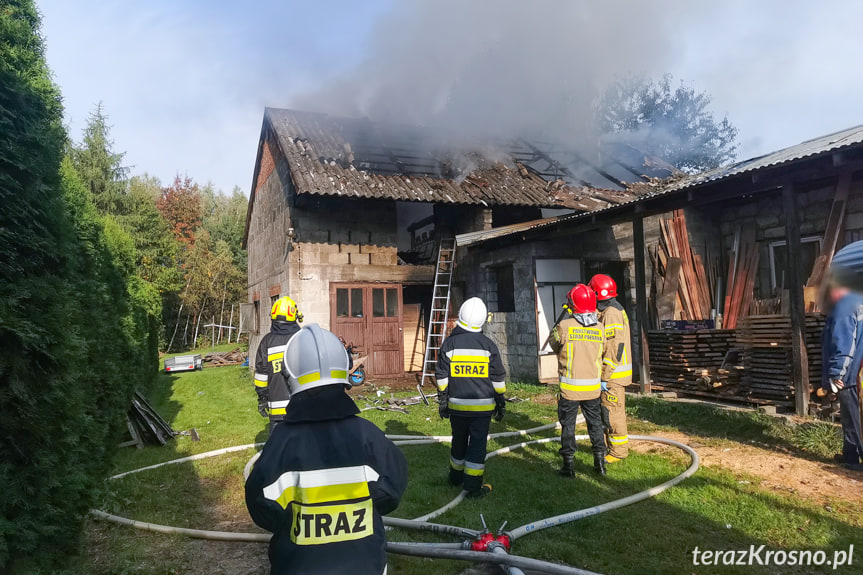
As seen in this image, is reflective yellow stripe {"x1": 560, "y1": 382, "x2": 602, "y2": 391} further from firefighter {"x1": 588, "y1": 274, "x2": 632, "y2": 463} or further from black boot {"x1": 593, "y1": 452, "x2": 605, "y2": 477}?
black boot {"x1": 593, "y1": 452, "x2": 605, "y2": 477}

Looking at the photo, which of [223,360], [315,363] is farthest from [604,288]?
[223,360]

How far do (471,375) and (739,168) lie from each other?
6.11m

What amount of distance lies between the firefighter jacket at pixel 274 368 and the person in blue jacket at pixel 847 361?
472cm

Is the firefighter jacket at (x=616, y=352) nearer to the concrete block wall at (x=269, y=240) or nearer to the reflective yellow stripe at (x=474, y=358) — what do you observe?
the reflective yellow stripe at (x=474, y=358)

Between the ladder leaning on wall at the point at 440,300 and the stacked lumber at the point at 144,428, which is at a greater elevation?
the ladder leaning on wall at the point at 440,300

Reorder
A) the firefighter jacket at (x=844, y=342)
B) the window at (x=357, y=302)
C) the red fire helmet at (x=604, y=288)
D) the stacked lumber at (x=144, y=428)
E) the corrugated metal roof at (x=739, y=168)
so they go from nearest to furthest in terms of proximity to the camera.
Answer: the firefighter jacket at (x=844, y=342)
the red fire helmet at (x=604, y=288)
the corrugated metal roof at (x=739, y=168)
the stacked lumber at (x=144, y=428)
the window at (x=357, y=302)

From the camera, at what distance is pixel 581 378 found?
16.1ft

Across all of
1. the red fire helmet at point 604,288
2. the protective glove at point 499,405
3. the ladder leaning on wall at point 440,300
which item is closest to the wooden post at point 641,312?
the red fire helmet at point 604,288

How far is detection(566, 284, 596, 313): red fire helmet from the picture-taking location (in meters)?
5.11

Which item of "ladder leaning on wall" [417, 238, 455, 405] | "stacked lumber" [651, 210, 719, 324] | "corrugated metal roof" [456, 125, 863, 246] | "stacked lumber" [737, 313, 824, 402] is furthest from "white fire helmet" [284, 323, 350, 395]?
"ladder leaning on wall" [417, 238, 455, 405]

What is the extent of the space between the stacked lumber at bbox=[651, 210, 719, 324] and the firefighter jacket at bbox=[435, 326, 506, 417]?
253 inches

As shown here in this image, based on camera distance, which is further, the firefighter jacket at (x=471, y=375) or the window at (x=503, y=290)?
the window at (x=503, y=290)

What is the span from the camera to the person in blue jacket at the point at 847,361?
171 inches

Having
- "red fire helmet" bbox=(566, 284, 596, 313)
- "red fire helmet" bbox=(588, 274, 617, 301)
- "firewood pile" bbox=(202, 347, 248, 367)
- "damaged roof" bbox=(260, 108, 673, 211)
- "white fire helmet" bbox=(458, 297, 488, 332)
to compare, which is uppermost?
"damaged roof" bbox=(260, 108, 673, 211)
